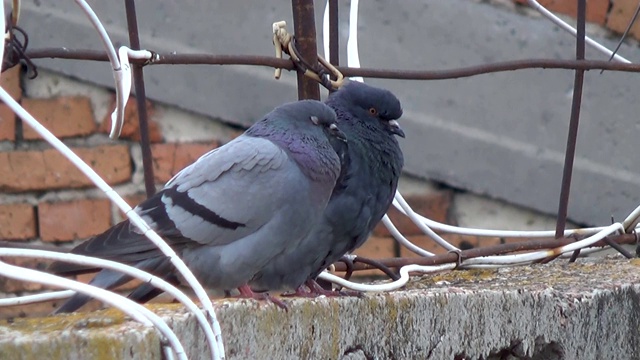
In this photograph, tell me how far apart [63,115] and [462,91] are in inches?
43.0

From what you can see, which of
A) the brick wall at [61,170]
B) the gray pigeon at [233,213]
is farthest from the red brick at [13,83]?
the gray pigeon at [233,213]

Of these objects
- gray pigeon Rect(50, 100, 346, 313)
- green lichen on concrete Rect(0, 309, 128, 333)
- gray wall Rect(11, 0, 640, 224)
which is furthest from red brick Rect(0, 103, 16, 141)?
green lichen on concrete Rect(0, 309, 128, 333)

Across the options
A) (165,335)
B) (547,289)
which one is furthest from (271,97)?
(165,335)

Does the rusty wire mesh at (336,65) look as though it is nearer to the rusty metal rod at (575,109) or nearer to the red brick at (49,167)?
the rusty metal rod at (575,109)

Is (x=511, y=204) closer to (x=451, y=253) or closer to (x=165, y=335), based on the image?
(x=451, y=253)

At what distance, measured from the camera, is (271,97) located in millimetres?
3090

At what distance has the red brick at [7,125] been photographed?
2.73 m

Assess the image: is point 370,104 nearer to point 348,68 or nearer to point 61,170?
point 348,68

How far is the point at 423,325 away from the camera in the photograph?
1.86 metres

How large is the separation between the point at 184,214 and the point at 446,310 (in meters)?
0.54

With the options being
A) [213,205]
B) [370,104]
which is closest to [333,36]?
[370,104]

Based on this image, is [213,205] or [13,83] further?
[13,83]

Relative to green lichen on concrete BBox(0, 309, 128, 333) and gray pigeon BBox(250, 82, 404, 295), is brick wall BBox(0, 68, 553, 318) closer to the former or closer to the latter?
gray pigeon BBox(250, 82, 404, 295)

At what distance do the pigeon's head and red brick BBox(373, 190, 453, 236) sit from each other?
65 cm
